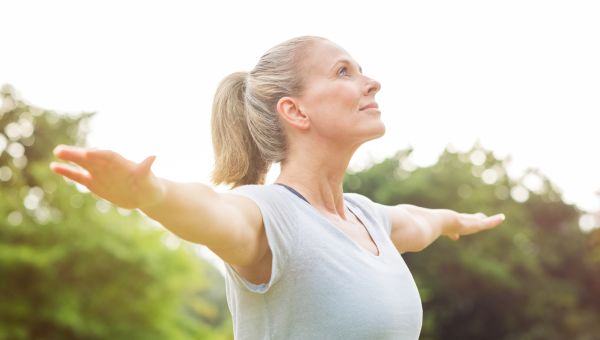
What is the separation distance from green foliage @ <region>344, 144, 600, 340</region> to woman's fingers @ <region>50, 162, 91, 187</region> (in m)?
21.2

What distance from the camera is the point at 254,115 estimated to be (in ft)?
7.82

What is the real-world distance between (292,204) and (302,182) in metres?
0.23

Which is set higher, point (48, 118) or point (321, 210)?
point (321, 210)

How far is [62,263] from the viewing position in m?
20.1

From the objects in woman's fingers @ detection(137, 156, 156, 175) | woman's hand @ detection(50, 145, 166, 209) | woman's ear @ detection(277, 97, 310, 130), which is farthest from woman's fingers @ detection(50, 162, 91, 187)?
woman's ear @ detection(277, 97, 310, 130)

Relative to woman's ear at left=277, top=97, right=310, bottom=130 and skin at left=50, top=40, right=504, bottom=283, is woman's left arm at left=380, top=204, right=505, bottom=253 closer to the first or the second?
skin at left=50, top=40, right=504, bottom=283

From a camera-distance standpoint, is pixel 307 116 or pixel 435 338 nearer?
pixel 307 116

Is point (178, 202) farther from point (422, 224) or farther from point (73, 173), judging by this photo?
point (422, 224)

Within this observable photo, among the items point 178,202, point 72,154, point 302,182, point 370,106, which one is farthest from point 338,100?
point 72,154

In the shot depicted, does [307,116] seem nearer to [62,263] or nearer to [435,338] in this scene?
[62,263]

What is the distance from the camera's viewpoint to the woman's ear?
228cm

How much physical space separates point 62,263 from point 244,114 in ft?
62.4

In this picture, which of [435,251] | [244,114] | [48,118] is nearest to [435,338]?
[435,251]

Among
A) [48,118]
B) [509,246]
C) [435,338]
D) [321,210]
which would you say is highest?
[321,210]
